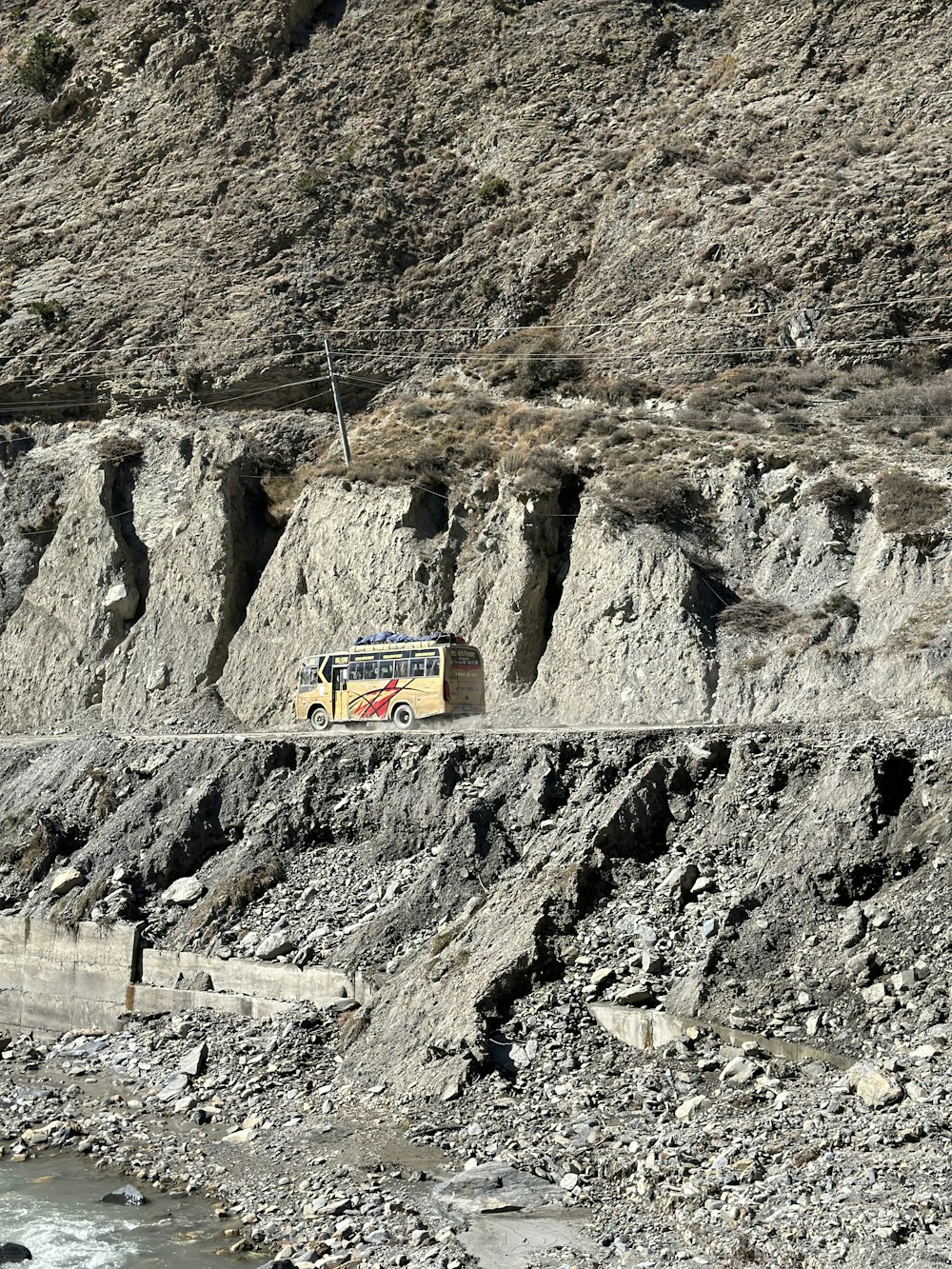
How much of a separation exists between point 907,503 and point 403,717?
11.8 meters

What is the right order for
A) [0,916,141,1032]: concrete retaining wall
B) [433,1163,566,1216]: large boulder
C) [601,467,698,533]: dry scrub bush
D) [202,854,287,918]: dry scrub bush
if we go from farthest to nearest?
[601,467,698,533]: dry scrub bush < [0,916,141,1032]: concrete retaining wall < [202,854,287,918]: dry scrub bush < [433,1163,566,1216]: large boulder

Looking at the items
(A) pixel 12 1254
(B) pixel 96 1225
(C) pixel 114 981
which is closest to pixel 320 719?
(C) pixel 114 981

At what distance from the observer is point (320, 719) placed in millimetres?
30484

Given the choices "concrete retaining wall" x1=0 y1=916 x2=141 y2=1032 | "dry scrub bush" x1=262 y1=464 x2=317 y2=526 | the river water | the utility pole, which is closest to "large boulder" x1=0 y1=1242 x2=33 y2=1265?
the river water

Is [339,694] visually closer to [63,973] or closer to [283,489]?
[63,973]

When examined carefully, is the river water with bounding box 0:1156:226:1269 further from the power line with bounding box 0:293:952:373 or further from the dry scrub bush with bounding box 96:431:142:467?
the power line with bounding box 0:293:952:373

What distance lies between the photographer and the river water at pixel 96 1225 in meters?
14.0

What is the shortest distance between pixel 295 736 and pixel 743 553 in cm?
1145

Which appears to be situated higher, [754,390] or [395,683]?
[754,390]

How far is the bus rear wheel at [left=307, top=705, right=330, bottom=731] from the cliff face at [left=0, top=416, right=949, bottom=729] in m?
2.59

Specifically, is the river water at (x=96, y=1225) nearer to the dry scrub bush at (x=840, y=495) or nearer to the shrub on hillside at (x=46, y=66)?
the dry scrub bush at (x=840, y=495)

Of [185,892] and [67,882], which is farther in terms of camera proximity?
[67,882]

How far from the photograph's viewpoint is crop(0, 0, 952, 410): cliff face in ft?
133

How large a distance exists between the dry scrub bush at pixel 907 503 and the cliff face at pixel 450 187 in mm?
10298
